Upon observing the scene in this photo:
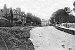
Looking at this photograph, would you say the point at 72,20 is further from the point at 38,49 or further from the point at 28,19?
the point at 38,49

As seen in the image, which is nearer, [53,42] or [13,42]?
[13,42]

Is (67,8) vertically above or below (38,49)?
above

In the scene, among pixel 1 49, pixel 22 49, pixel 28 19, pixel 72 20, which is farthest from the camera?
pixel 28 19

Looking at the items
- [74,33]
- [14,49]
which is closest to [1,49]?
[14,49]

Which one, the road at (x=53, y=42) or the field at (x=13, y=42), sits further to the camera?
the road at (x=53, y=42)

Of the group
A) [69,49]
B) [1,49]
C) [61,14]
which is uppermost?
[61,14]

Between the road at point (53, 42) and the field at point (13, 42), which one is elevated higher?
the field at point (13, 42)

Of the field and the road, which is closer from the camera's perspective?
the field

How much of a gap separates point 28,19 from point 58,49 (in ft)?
238

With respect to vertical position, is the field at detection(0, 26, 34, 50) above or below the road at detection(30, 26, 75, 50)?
above

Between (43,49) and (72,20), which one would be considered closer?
(43,49)

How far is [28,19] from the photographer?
83875 millimetres

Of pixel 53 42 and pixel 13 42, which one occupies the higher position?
pixel 13 42

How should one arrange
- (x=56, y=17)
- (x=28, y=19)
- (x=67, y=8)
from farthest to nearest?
(x=56, y=17) → (x=67, y=8) → (x=28, y=19)
